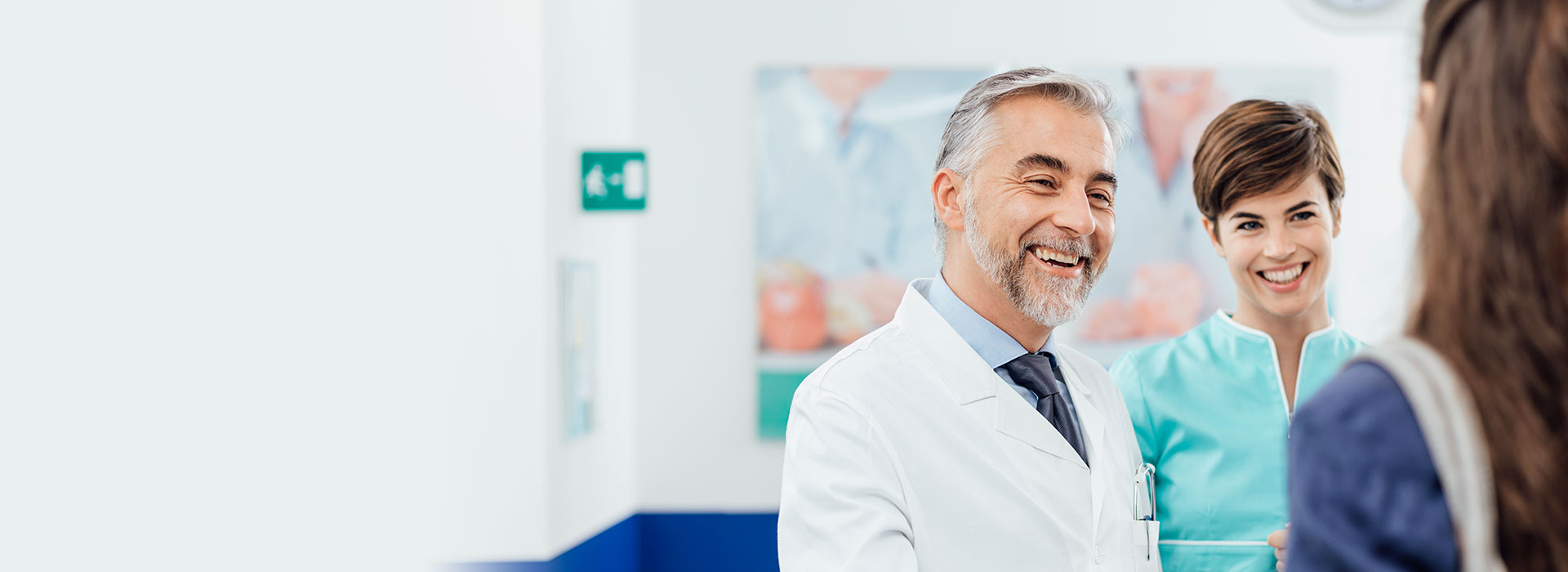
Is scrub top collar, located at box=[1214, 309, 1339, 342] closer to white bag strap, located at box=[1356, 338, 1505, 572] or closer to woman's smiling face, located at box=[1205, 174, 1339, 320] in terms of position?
woman's smiling face, located at box=[1205, 174, 1339, 320]

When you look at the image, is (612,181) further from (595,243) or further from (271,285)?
(271,285)

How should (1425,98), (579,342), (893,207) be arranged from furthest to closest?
1. (893,207)
2. (579,342)
3. (1425,98)

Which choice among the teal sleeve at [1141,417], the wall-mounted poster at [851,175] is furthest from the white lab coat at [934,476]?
the wall-mounted poster at [851,175]

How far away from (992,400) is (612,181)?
6.44ft

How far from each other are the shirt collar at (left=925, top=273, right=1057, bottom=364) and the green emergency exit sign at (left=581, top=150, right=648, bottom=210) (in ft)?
5.95

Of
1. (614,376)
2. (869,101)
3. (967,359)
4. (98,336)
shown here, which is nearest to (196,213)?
(98,336)

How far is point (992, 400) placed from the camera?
1263 millimetres

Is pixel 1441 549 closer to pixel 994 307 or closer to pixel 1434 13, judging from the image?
pixel 1434 13

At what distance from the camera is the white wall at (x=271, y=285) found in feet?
4.51

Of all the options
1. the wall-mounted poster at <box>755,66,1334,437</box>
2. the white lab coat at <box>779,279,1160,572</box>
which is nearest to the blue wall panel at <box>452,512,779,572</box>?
the wall-mounted poster at <box>755,66,1334,437</box>

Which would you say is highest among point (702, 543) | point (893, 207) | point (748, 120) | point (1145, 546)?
point (748, 120)

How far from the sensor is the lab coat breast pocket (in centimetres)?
131

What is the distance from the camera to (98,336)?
1.44m

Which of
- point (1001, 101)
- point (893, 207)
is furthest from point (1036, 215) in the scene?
point (893, 207)
